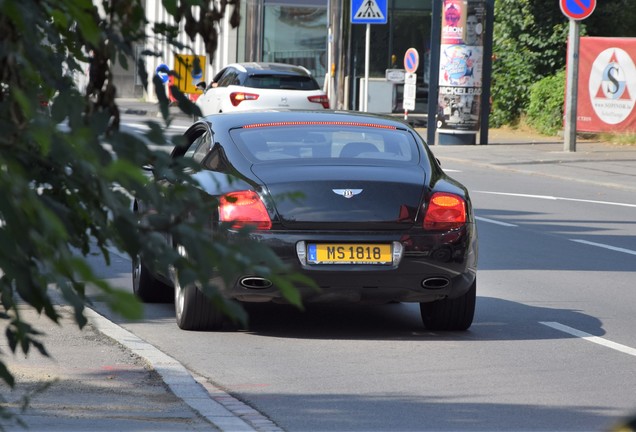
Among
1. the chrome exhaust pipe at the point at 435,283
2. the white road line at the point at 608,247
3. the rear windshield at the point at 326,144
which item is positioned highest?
the rear windshield at the point at 326,144

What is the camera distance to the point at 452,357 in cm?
765

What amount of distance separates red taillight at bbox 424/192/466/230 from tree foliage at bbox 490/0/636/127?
89.6ft

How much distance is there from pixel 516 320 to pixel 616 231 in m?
6.09

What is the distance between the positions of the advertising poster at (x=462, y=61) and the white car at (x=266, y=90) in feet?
9.96

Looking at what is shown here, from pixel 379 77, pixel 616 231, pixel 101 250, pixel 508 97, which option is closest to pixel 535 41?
pixel 508 97

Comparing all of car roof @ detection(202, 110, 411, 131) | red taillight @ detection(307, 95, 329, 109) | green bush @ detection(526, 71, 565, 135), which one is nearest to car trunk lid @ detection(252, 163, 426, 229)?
car roof @ detection(202, 110, 411, 131)

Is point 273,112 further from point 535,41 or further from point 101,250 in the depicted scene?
point 535,41

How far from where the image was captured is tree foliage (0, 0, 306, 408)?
2027 millimetres

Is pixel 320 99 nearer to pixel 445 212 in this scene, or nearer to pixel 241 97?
pixel 241 97

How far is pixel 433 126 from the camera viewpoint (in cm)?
2967

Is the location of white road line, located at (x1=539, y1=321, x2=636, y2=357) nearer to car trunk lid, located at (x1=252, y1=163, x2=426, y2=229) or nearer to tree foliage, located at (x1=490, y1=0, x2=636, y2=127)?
car trunk lid, located at (x1=252, y1=163, x2=426, y2=229)

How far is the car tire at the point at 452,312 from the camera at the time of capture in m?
8.39

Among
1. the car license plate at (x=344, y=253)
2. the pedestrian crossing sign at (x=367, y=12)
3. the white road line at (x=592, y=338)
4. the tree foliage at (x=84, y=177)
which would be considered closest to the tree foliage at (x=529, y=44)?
the pedestrian crossing sign at (x=367, y=12)

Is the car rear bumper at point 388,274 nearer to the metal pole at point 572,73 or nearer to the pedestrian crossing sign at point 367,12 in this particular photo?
the metal pole at point 572,73
